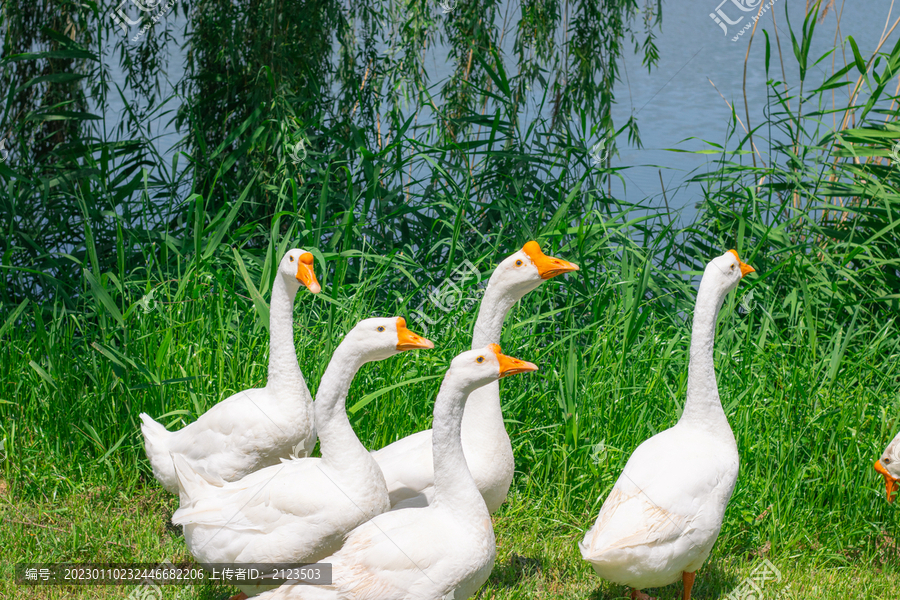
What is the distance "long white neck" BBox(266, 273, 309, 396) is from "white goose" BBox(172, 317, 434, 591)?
1.33 feet

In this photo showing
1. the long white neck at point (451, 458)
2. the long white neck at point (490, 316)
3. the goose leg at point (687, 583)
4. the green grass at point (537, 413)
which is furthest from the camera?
the green grass at point (537, 413)

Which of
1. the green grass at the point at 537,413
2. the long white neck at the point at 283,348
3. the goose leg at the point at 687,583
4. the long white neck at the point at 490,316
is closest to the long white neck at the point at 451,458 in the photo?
the long white neck at the point at 490,316

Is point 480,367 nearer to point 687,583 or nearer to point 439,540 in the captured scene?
point 439,540

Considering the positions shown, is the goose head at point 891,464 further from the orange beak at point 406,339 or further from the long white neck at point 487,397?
the orange beak at point 406,339

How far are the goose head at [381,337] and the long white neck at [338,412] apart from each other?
5 cm

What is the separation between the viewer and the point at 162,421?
3969mm

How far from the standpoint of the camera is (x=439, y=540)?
2596 mm

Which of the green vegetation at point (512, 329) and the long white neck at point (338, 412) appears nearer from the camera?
the long white neck at point (338, 412)

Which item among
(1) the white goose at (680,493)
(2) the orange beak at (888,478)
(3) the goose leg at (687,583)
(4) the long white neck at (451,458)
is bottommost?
(3) the goose leg at (687,583)

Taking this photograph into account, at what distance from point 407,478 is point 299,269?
39.2 inches

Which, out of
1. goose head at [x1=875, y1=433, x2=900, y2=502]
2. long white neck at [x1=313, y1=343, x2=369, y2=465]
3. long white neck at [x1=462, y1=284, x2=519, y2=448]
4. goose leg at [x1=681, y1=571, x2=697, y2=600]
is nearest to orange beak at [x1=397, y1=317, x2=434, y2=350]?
long white neck at [x1=313, y1=343, x2=369, y2=465]

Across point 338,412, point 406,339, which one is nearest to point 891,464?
point 406,339

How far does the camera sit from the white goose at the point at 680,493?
2.81 m

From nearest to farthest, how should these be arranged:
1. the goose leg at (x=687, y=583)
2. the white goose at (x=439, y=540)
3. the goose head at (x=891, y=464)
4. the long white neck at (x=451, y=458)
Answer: the white goose at (x=439, y=540), the long white neck at (x=451, y=458), the goose leg at (x=687, y=583), the goose head at (x=891, y=464)
